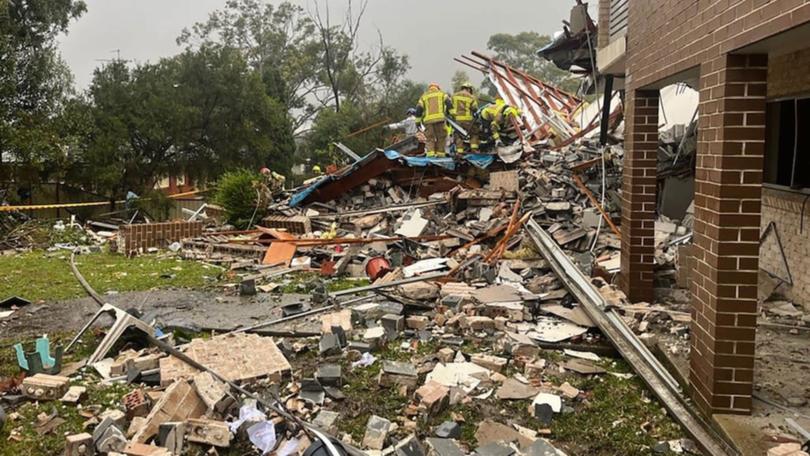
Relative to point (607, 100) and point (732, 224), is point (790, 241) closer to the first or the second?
point (732, 224)

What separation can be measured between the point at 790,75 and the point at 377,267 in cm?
586

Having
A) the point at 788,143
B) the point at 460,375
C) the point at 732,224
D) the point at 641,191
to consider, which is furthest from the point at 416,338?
the point at 788,143

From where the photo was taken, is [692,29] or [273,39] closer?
[692,29]

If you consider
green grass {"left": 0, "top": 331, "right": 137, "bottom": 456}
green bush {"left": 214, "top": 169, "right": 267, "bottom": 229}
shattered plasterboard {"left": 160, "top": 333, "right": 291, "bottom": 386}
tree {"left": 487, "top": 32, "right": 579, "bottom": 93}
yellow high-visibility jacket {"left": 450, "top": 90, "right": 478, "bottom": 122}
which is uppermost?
tree {"left": 487, "top": 32, "right": 579, "bottom": 93}

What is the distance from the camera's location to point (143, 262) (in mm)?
12375

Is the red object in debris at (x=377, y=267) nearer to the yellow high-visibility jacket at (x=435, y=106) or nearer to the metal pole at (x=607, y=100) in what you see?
the metal pole at (x=607, y=100)

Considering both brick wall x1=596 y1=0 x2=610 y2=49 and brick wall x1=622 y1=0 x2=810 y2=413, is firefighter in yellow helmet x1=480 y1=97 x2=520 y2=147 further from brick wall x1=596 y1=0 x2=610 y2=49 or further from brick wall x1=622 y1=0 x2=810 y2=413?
brick wall x1=622 y1=0 x2=810 y2=413

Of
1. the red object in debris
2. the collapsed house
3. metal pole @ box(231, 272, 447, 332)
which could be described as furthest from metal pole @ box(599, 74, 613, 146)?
the red object in debris

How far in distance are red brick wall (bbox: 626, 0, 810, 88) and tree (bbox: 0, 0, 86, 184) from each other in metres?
17.6

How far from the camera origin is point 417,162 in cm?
1453

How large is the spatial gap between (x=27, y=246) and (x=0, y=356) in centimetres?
1030

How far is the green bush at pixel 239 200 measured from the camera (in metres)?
14.4

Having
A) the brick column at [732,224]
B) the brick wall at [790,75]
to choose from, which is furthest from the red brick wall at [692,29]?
the brick wall at [790,75]

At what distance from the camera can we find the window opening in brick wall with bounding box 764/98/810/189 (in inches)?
278
